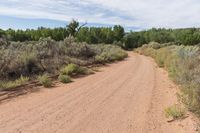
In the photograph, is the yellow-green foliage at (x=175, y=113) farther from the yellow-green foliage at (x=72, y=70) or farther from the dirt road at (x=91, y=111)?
the yellow-green foliage at (x=72, y=70)

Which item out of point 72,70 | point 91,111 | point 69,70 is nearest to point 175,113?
point 91,111

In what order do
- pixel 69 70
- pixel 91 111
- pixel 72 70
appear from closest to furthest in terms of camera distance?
1. pixel 91 111
2. pixel 69 70
3. pixel 72 70

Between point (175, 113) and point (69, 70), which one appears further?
point (69, 70)

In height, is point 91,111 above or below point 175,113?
below

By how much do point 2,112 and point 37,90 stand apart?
4.09 meters

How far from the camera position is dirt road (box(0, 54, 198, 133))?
8.80m

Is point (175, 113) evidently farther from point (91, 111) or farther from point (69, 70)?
point (69, 70)

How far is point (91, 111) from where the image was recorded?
1068 centimetres

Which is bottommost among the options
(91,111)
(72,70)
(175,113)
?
(72,70)

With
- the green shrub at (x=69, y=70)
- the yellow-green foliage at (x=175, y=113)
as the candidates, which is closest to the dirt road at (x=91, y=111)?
the yellow-green foliage at (x=175, y=113)

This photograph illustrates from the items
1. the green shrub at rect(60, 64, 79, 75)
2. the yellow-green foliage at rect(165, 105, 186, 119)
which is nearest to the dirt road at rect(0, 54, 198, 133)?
the yellow-green foliage at rect(165, 105, 186, 119)

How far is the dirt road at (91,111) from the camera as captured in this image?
8.80 metres

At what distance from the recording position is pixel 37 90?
1423 centimetres

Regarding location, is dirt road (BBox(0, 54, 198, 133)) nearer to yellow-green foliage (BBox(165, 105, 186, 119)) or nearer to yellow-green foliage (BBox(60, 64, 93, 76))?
yellow-green foliage (BBox(165, 105, 186, 119))
